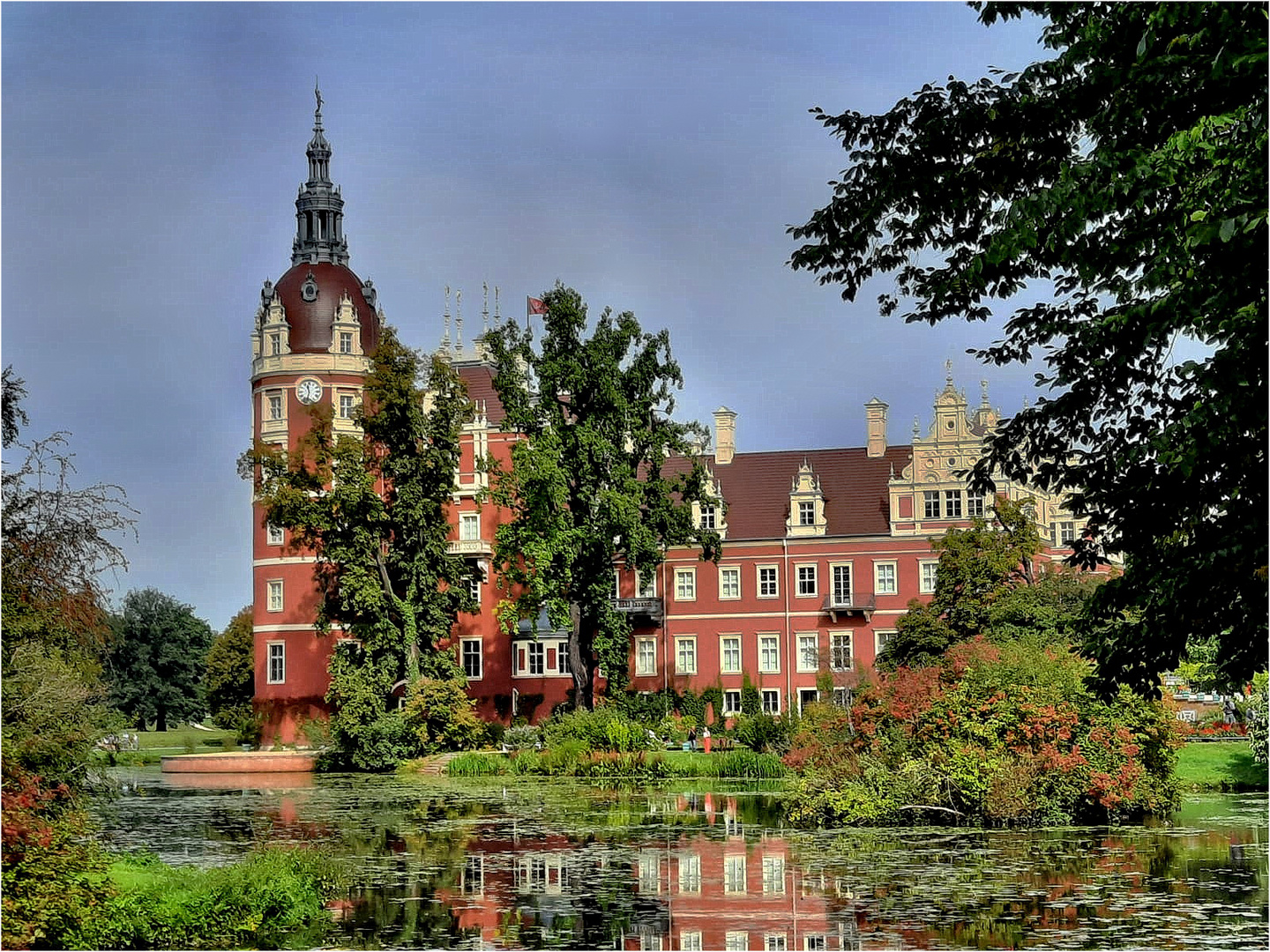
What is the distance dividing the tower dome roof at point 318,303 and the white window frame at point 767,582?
14.8 meters

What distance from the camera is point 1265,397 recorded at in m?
10.7

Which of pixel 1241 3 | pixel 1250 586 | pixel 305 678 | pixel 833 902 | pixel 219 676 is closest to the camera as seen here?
pixel 1241 3

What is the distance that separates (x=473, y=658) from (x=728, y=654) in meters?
8.61

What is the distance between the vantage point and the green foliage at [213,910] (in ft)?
39.9

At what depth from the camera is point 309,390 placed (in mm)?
49750

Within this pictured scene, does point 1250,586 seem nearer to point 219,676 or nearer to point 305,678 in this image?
point 305,678

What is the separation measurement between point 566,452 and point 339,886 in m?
26.8

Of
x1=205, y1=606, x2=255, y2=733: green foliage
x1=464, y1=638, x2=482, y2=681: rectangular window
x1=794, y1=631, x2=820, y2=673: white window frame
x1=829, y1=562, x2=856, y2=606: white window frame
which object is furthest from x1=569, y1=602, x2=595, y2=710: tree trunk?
x1=205, y1=606, x2=255, y2=733: green foliage

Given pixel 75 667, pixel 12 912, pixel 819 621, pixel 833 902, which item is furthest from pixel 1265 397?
pixel 819 621

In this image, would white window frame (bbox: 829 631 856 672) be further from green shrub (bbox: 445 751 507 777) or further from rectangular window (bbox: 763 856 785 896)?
rectangular window (bbox: 763 856 785 896)

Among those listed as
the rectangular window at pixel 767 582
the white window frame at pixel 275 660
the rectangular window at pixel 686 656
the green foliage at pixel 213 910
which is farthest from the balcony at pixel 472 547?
the green foliage at pixel 213 910

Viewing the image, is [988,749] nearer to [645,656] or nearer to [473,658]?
[645,656]

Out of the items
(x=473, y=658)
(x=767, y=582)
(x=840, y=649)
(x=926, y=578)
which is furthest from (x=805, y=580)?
(x=473, y=658)

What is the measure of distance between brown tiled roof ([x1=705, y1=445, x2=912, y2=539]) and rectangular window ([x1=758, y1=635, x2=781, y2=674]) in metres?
3.45
